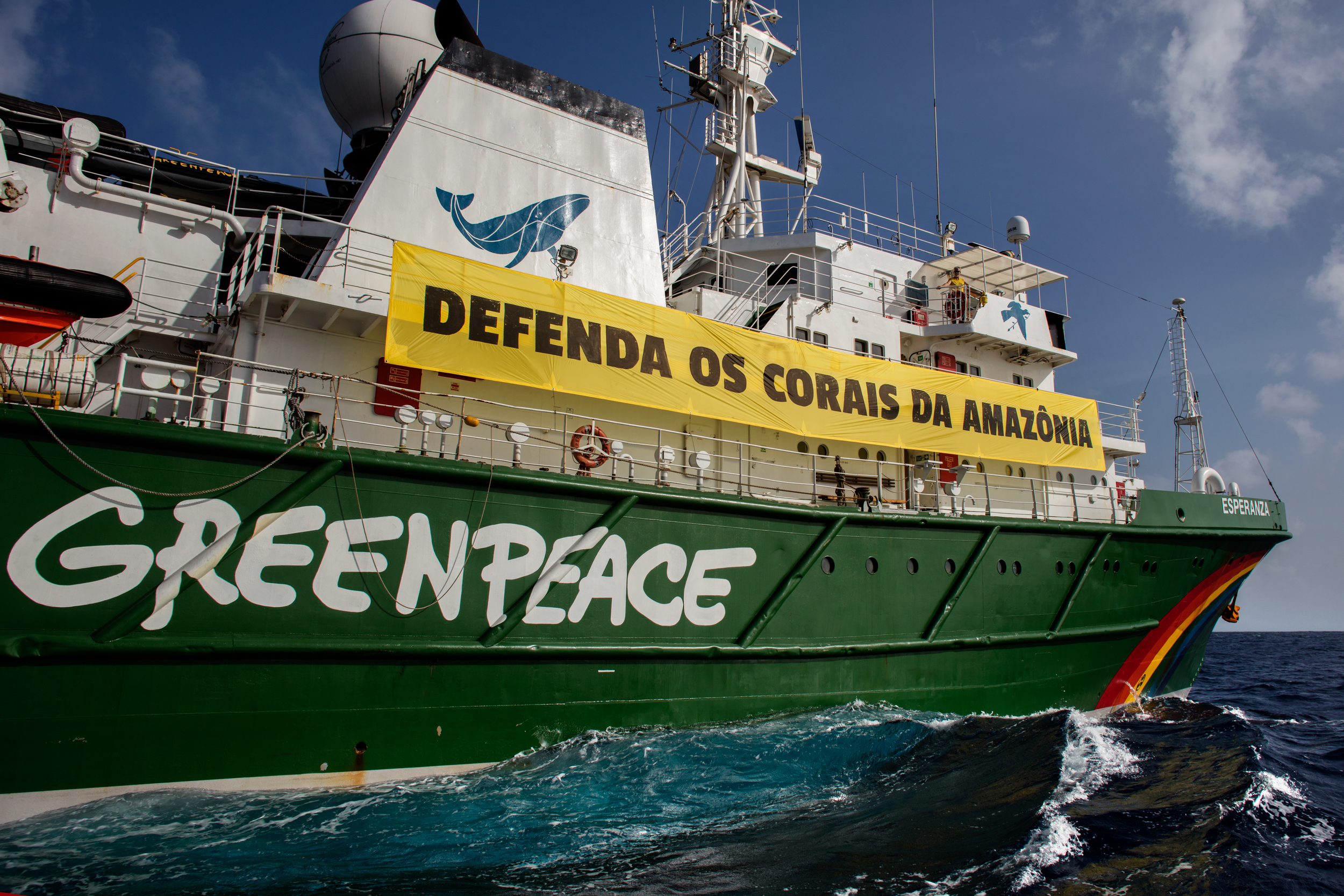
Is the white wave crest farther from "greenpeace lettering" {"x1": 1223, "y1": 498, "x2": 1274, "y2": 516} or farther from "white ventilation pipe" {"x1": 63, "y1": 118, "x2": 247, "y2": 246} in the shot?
"white ventilation pipe" {"x1": 63, "y1": 118, "x2": 247, "y2": 246}

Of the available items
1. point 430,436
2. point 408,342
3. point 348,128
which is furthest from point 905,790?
point 348,128

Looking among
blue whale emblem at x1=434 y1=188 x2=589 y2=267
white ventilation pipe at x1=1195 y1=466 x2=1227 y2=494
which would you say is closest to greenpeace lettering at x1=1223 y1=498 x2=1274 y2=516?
white ventilation pipe at x1=1195 y1=466 x2=1227 y2=494

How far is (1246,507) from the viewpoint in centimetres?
1173

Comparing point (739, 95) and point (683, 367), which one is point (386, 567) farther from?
point (739, 95)

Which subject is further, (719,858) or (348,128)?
(348,128)

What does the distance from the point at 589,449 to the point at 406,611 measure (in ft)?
6.85

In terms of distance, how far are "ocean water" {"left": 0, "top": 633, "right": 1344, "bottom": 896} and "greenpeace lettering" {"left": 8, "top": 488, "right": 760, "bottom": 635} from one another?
125 cm

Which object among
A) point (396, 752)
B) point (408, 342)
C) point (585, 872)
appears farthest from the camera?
point (408, 342)

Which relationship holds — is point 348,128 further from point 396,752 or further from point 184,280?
point 396,752

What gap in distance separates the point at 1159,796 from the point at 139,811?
761 centimetres

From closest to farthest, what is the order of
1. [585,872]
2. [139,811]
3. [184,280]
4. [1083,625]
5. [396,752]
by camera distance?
[585,872] < [139,811] < [396,752] < [184,280] < [1083,625]

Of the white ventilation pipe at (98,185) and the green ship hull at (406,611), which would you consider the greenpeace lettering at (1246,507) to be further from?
the white ventilation pipe at (98,185)

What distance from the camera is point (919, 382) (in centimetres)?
1035

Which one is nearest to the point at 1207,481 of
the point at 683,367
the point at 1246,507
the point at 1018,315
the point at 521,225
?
the point at 1246,507
